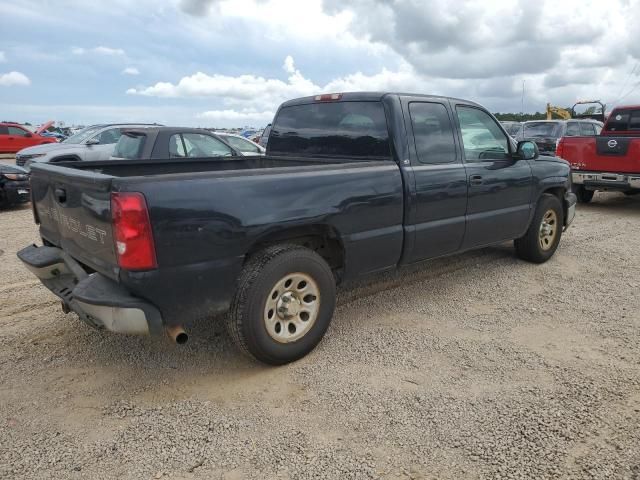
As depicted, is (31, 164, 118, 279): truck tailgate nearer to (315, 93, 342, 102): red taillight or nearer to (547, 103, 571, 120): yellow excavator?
(315, 93, 342, 102): red taillight

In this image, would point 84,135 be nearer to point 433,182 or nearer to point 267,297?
point 433,182

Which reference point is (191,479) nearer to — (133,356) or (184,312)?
(184,312)

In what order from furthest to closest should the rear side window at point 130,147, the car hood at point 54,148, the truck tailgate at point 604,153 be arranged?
the car hood at point 54,148
the truck tailgate at point 604,153
the rear side window at point 130,147

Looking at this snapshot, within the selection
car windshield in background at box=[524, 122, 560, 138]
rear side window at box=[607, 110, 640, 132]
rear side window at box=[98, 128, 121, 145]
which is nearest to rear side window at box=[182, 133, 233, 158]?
rear side window at box=[98, 128, 121, 145]

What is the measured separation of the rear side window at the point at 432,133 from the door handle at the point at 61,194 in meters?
2.63

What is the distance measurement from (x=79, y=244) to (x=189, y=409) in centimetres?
125

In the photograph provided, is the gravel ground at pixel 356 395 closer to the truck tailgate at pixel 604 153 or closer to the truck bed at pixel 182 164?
the truck bed at pixel 182 164

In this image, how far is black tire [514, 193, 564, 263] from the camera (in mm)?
5488

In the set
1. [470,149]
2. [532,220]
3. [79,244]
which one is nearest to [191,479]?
[79,244]

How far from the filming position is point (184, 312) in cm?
285

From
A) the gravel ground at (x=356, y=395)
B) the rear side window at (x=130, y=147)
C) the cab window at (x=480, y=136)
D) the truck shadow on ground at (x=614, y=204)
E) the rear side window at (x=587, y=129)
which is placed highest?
the cab window at (x=480, y=136)

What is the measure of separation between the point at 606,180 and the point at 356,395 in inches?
319

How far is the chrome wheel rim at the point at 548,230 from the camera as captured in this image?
18.6ft

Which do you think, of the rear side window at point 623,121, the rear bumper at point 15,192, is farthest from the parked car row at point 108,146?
the rear side window at point 623,121
